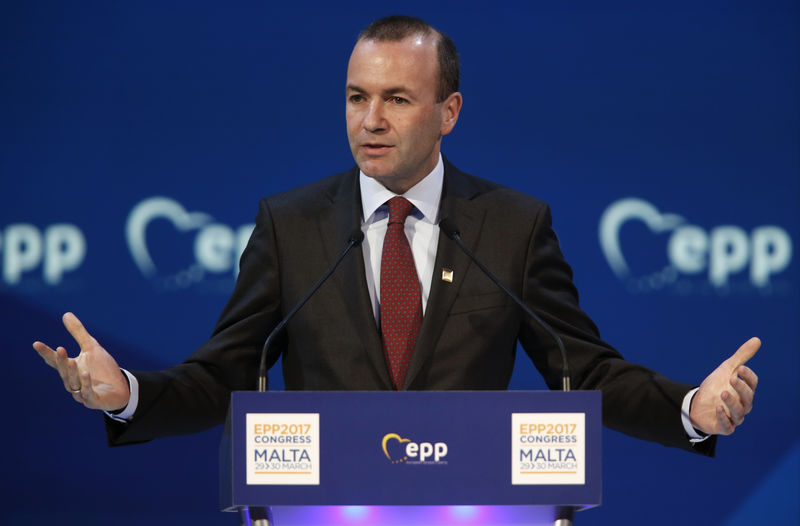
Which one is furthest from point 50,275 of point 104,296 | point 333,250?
point 333,250

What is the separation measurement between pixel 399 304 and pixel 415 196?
29 cm

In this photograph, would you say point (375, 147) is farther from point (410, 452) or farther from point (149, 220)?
point (149, 220)

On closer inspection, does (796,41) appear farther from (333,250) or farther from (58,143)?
(58,143)

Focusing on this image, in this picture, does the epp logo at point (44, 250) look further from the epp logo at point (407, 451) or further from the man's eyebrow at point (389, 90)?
the epp logo at point (407, 451)

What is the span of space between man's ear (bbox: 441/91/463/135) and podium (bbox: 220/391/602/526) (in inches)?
41.0

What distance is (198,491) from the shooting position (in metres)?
3.54

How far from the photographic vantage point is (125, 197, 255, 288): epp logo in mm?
3500

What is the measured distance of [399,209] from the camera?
2396 millimetres

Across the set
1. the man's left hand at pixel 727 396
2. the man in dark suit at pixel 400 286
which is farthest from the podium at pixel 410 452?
the man in dark suit at pixel 400 286

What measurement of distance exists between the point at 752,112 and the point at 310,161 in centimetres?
161

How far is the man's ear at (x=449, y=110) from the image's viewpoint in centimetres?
249

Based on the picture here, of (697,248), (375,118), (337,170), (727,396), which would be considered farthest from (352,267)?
(697,248)

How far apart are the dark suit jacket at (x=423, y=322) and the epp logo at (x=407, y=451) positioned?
614mm

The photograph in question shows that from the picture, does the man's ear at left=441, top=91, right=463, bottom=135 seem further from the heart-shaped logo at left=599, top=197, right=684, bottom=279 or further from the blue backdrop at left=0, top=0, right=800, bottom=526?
the heart-shaped logo at left=599, top=197, right=684, bottom=279
